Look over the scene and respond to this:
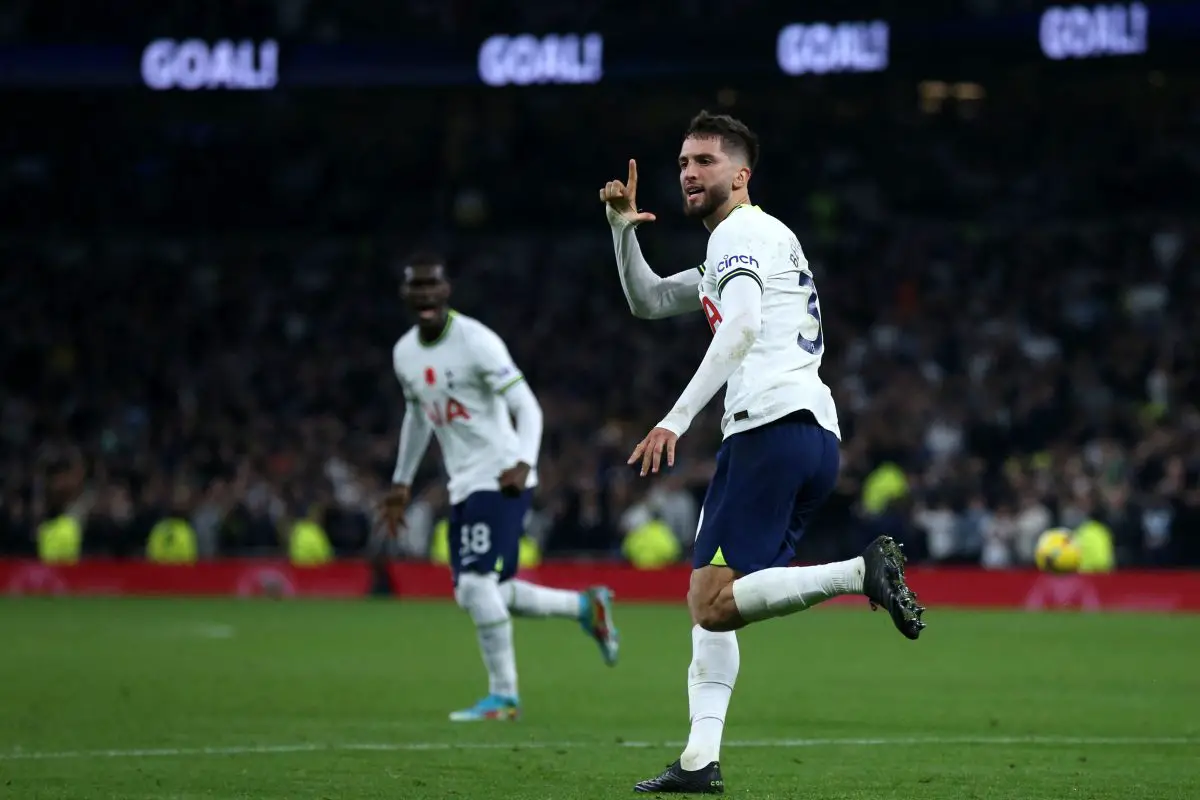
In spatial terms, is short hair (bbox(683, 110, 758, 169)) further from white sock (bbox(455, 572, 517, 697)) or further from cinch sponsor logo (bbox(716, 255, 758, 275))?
white sock (bbox(455, 572, 517, 697))

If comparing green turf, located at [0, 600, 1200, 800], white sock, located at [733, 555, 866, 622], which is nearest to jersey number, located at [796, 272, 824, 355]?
white sock, located at [733, 555, 866, 622]

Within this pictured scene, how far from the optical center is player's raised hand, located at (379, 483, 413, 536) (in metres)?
11.1

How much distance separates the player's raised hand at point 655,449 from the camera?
252 inches

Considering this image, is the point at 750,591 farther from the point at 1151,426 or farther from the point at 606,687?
the point at 1151,426

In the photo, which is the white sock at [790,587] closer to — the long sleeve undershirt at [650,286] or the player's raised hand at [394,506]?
the long sleeve undershirt at [650,286]

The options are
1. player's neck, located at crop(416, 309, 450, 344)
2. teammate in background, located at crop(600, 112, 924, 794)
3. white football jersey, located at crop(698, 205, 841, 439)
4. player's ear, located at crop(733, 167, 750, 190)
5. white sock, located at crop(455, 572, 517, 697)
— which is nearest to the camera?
teammate in background, located at crop(600, 112, 924, 794)

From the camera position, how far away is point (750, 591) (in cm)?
681

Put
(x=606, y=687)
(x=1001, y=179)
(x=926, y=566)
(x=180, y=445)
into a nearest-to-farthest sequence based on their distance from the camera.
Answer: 1. (x=606, y=687)
2. (x=926, y=566)
3. (x=180, y=445)
4. (x=1001, y=179)

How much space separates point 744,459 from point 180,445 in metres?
Answer: 22.5

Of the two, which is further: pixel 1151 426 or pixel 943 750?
pixel 1151 426

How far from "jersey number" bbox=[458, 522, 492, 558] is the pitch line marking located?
1911mm

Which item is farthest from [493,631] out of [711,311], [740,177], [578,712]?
[740,177]

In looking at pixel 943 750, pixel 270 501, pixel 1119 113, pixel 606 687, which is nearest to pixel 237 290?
pixel 270 501

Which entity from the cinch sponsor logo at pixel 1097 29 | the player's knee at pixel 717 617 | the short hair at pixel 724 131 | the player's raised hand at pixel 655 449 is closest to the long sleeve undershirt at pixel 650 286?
the short hair at pixel 724 131
